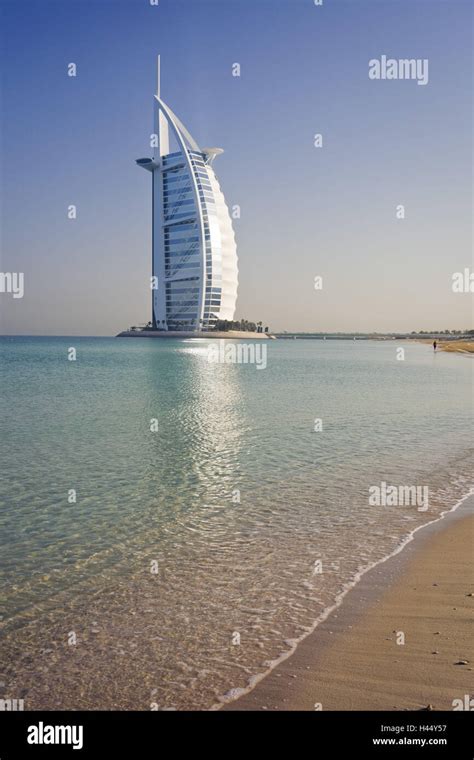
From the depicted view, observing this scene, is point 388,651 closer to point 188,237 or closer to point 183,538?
point 183,538

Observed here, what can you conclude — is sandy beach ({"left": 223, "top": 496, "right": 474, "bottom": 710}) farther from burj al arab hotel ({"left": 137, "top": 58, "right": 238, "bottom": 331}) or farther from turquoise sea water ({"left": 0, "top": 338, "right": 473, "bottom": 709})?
burj al arab hotel ({"left": 137, "top": 58, "right": 238, "bottom": 331})

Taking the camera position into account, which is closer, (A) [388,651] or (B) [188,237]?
(A) [388,651]

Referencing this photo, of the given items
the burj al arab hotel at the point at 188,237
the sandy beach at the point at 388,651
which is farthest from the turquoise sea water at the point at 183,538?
the burj al arab hotel at the point at 188,237

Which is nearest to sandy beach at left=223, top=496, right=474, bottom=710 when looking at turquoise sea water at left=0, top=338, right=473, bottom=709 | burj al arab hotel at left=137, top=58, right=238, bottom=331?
turquoise sea water at left=0, top=338, right=473, bottom=709

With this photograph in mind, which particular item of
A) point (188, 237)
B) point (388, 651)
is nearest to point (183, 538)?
point (388, 651)

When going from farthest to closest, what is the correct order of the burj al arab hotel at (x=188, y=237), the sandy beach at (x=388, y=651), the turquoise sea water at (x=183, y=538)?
the burj al arab hotel at (x=188, y=237)
the turquoise sea water at (x=183, y=538)
the sandy beach at (x=388, y=651)

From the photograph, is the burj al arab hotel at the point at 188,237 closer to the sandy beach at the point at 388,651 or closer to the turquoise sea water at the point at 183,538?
the turquoise sea water at the point at 183,538
